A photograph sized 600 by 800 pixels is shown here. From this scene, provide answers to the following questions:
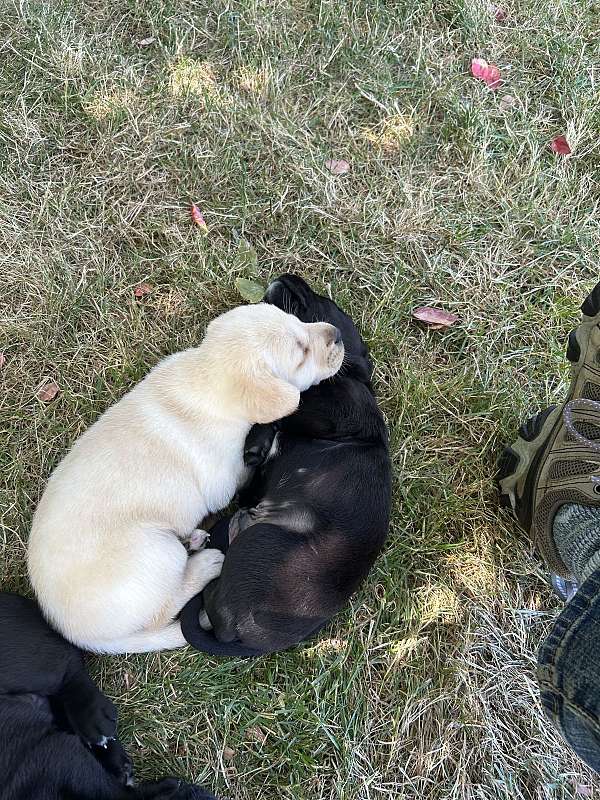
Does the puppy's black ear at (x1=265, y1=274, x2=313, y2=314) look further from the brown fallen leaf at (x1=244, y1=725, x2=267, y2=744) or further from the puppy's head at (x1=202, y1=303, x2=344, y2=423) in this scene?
the brown fallen leaf at (x1=244, y1=725, x2=267, y2=744)

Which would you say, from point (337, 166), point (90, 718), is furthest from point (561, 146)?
point (90, 718)

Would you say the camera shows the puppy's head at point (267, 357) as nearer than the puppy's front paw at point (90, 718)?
Yes

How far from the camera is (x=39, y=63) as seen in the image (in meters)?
3.71

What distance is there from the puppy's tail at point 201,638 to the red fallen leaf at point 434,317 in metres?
1.92

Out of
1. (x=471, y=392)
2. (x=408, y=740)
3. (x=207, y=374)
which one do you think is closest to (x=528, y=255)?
(x=471, y=392)

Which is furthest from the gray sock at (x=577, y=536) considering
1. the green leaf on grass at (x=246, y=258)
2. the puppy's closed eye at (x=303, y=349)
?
the green leaf on grass at (x=246, y=258)

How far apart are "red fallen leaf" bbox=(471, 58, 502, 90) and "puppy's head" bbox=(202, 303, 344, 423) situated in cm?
219

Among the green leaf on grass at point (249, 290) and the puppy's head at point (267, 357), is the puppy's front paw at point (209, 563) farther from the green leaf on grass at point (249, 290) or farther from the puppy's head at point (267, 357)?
the green leaf on grass at point (249, 290)

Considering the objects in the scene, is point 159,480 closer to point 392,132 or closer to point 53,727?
point 53,727

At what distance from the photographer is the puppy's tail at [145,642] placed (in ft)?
8.81

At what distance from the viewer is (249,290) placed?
3.45 metres

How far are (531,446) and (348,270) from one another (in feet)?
4.51

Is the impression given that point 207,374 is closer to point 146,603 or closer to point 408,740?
point 146,603

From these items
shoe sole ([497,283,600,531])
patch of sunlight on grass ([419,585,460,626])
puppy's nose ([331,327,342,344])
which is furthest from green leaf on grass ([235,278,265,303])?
Answer: patch of sunlight on grass ([419,585,460,626])
